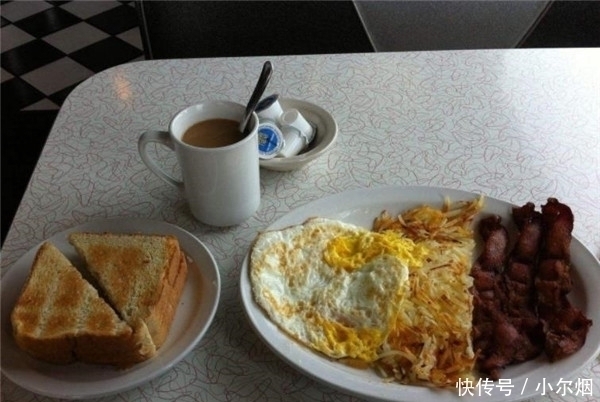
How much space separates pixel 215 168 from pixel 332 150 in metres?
0.34

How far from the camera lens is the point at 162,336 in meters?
0.85

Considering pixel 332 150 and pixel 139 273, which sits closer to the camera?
pixel 139 273

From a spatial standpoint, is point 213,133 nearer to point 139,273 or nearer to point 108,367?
point 139,273

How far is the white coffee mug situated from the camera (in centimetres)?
96

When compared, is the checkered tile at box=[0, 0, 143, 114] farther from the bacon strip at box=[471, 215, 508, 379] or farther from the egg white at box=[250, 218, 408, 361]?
the bacon strip at box=[471, 215, 508, 379]

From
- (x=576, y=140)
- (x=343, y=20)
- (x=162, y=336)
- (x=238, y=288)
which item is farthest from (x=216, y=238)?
(x=343, y=20)

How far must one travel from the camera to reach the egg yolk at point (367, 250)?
0.93 meters

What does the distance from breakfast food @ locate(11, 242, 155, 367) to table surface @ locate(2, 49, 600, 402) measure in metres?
0.07

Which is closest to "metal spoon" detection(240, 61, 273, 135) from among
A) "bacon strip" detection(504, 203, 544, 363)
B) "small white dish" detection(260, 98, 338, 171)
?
"small white dish" detection(260, 98, 338, 171)

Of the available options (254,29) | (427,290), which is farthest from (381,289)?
(254,29)

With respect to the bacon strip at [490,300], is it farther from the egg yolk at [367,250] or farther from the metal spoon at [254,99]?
the metal spoon at [254,99]

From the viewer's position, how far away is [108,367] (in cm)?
82

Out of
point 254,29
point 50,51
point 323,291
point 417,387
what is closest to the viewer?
point 417,387

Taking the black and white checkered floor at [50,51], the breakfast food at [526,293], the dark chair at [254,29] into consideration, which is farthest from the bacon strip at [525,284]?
the black and white checkered floor at [50,51]
